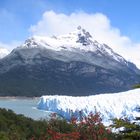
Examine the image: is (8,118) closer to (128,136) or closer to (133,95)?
(133,95)

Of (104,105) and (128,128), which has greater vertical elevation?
(104,105)

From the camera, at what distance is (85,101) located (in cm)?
9456

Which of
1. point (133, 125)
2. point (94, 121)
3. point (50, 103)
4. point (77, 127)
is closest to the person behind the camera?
point (133, 125)

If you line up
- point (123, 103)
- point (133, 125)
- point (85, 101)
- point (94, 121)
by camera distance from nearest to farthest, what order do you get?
point (133, 125)
point (94, 121)
point (123, 103)
point (85, 101)

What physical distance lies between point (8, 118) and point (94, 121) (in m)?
58.1

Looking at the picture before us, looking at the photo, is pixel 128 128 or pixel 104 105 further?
pixel 104 105

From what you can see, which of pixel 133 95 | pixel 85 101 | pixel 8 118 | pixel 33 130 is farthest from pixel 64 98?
pixel 33 130

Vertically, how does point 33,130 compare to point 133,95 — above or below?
below

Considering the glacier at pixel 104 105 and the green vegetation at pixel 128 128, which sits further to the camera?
the glacier at pixel 104 105

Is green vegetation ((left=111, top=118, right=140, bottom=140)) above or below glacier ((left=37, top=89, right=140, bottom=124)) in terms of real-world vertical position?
below

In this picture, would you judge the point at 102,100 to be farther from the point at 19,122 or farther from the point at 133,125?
the point at 133,125

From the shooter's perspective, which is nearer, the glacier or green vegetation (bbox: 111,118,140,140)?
green vegetation (bbox: 111,118,140,140)

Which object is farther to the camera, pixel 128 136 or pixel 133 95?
pixel 133 95

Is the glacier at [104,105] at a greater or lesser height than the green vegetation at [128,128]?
greater
